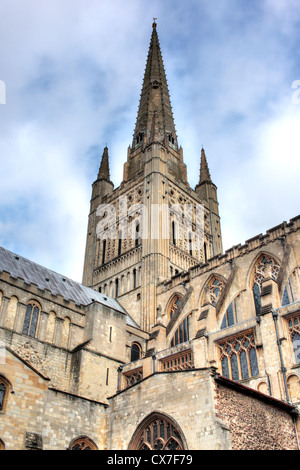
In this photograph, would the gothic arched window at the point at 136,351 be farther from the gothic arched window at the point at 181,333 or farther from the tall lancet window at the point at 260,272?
the tall lancet window at the point at 260,272

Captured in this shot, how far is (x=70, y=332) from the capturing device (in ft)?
90.4

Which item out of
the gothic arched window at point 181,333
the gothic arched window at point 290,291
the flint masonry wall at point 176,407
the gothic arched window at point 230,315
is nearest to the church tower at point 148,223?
the gothic arched window at point 181,333

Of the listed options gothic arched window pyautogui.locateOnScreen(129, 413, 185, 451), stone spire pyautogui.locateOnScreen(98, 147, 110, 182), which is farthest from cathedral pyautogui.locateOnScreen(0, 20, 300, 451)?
stone spire pyautogui.locateOnScreen(98, 147, 110, 182)

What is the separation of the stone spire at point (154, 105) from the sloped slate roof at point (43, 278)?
2091 cm

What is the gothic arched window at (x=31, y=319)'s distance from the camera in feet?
83.7

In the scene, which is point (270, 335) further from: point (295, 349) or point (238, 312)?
point (238, 312)

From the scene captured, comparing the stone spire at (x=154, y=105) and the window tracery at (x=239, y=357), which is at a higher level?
the stone spire at (x=154, y=105)

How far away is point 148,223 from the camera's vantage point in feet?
128

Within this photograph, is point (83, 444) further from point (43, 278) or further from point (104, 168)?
point (104, 168)

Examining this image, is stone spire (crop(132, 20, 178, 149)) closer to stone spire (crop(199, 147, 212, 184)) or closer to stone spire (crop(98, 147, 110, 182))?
stone spire (crop(98, 147, 110, 182))

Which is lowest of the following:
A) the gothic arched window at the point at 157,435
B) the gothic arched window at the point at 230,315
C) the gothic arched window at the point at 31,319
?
the gothic arched window at the point at 157,435

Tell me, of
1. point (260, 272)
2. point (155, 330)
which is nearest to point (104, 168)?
point (155, 330)

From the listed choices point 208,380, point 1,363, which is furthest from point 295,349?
point 1,363
